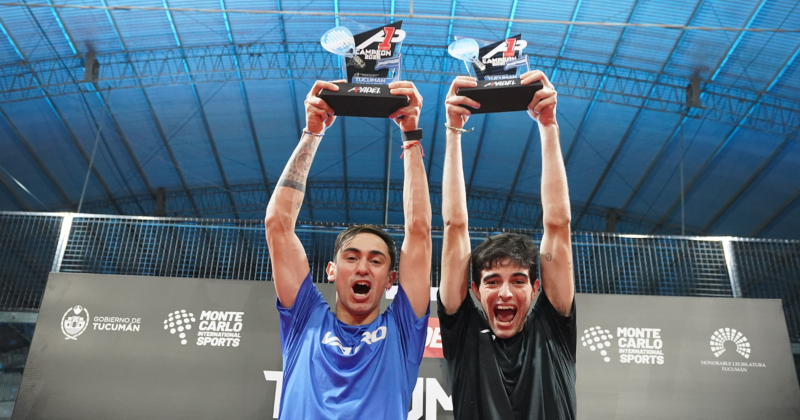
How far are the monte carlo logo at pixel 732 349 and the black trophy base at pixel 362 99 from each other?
4695mm

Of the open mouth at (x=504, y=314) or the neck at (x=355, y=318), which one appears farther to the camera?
the neck at (x=355, y=318)

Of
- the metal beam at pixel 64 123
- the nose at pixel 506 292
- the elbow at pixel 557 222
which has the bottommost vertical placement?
the nose at pixel 506 292

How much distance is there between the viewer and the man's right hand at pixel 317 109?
3.10 m

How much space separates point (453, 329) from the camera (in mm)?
2832

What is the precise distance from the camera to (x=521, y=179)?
18.9 m

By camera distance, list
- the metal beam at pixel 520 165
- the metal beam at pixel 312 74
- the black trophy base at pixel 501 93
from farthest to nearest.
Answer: the metal beam at pixel 520 165
the metal beam at pixel 312 74
the black trophy base at pixel 501 93

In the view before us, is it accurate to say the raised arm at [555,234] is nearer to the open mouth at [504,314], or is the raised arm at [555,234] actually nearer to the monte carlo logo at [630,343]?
the open mouth at [504,314]

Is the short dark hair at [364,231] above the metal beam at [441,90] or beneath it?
beneath

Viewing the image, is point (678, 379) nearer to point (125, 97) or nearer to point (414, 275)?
point (414, 275)

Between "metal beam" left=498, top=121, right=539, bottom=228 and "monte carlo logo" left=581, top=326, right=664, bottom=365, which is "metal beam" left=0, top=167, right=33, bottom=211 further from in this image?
"monte carlo logo" left=581, top=326, right=664, bottom=365

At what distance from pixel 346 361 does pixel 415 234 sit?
730mm

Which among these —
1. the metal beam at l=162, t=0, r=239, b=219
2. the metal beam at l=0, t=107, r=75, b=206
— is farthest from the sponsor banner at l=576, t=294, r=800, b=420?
the metal beam at l=0, t=107, r=75, b=206

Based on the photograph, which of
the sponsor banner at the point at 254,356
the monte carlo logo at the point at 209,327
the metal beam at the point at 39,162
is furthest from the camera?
the metal beam at the point at 39,162

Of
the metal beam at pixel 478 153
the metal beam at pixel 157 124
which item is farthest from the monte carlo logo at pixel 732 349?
the metal beam at pixel 157 124
